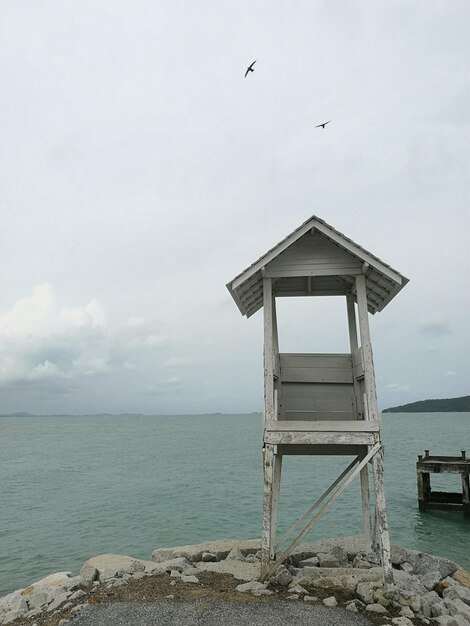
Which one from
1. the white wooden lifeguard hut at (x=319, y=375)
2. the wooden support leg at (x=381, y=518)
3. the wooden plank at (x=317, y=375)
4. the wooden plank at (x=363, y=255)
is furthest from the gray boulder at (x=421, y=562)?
the wooden plank at (x=363, y=255)

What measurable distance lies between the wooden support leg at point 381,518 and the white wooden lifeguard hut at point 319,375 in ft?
0.07

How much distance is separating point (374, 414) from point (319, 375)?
207 centimetres

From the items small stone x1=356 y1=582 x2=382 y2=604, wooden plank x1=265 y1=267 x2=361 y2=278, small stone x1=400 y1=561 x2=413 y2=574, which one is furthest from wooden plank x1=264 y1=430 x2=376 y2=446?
small stone x1=400 y1=561 x2=413 y2=574

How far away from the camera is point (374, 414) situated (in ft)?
33.1

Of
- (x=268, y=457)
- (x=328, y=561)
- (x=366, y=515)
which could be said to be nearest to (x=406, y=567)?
(x=366, y=515)

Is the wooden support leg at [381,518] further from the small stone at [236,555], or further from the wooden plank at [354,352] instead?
the small stone at [236,555]

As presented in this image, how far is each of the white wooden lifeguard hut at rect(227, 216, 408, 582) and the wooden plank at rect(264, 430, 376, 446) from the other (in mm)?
20

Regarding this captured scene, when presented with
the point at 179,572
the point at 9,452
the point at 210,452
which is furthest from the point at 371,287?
the point at 9,452

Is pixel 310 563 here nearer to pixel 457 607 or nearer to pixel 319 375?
pixel 457 607

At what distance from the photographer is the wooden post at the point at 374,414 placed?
966 cm

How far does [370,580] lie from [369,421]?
354cm

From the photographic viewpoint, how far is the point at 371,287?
11883 millimetres

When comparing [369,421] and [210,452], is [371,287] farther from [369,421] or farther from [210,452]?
[210,452]

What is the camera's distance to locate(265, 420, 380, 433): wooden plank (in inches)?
393
